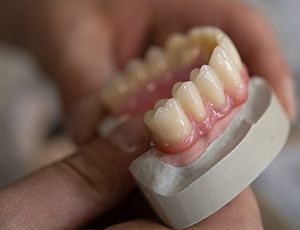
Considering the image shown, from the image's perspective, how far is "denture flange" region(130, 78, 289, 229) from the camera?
660 millimetres

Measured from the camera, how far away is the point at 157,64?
0.98m

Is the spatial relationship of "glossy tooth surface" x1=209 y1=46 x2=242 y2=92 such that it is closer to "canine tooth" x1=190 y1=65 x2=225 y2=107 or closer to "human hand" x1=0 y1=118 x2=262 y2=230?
"canine tooth" x1=190 y1=65 x2=225 y2=107

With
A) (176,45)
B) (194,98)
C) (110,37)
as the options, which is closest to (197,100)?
(194,98)

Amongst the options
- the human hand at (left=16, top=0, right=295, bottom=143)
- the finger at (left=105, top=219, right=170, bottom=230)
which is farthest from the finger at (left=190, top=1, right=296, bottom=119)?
the finger at (left=105, top=219, right=170, bottom=230)

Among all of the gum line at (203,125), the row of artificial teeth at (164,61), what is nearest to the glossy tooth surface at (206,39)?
the row of artificial teeth at (164,61)

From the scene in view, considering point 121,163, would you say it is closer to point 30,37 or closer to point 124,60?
point 124,60

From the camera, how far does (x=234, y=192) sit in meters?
0.68

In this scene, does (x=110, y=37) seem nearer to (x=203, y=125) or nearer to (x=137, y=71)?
(x=137, y=71)

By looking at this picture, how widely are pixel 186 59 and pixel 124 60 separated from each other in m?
0.40

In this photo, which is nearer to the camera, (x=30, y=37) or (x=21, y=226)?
(x=21, y=226)

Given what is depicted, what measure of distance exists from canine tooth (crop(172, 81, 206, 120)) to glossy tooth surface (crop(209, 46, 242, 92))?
0.05 meters

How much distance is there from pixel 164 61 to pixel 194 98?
29 centimetres

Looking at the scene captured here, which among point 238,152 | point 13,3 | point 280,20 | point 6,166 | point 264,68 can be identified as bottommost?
point 280,20

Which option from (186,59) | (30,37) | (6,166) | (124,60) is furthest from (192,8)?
(6,166)
